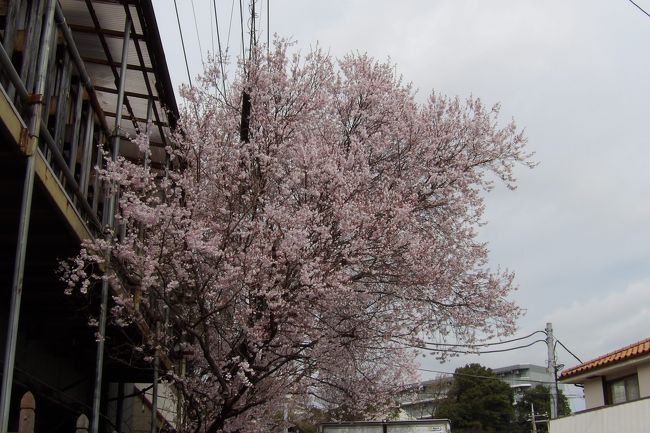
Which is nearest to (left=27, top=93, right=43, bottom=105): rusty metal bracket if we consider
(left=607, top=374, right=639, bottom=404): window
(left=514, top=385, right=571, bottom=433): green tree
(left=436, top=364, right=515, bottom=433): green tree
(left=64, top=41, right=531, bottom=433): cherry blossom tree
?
(left=64, top=41, right=531, bottom=433): cherry blossom tree

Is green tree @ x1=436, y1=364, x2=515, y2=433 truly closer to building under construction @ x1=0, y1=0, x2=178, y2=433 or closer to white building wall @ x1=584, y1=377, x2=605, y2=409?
white building wall @ x1=584, y1=377, x2=605, y2=409

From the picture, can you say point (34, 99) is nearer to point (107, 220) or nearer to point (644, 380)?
point (107, 220)

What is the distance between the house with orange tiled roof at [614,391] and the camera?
17641mm

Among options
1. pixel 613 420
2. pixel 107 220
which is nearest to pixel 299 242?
pixel 107 220

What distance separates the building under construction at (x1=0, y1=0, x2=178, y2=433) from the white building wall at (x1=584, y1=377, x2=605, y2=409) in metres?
14.1

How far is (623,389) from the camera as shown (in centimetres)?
2042

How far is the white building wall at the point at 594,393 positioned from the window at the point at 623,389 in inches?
9.4

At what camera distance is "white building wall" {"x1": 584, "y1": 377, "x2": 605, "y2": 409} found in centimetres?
2122

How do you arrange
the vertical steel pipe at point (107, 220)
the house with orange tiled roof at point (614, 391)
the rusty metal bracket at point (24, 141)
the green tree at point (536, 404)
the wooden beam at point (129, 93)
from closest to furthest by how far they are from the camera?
the rusty metal bracket at point (24, 141) < the vertical steel pipe at point (107, 220) < the wooden beam at point (129, 93) < the house with orange tiled roof at point (614, 391) < the green tree at point (536, 404)

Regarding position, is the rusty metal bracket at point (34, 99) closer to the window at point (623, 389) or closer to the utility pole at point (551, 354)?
the window at point (623, 389)

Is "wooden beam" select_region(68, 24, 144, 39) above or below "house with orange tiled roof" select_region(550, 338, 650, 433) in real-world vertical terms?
above

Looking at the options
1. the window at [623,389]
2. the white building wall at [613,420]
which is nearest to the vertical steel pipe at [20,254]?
the white building wall at [613,420]

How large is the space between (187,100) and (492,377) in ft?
130

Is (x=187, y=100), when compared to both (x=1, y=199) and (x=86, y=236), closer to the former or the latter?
(x=86, y=236)
